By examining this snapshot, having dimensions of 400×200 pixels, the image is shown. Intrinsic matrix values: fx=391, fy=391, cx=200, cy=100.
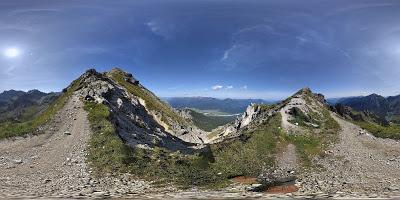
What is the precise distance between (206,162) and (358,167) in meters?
26.7

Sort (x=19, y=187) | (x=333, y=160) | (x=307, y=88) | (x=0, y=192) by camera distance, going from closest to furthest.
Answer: (x=0, y=192), (x=19, y=187), (x=333, y=160), (x=307, y=88)

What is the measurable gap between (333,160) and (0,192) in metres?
57.1

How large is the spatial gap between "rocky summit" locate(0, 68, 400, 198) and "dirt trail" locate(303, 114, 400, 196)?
0.13 m

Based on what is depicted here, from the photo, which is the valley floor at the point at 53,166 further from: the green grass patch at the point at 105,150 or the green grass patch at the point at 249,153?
the green grass patch at the point at 249,153

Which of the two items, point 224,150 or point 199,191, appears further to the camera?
point 224,150

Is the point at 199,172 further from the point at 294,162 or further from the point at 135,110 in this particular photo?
the point at 135,110

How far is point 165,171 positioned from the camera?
60469mm

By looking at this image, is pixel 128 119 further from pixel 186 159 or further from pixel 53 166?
pixel 53 166

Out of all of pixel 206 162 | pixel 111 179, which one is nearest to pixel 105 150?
pixel 111 179

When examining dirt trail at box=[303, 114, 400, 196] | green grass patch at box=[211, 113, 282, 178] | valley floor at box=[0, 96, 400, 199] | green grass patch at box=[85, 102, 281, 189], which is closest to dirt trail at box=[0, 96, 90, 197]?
valley floor at box=[0, 96, 400, 199]

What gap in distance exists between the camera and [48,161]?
6150 centimetres

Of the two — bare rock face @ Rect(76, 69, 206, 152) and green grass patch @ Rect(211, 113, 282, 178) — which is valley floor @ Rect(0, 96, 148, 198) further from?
green grass patch @ Rect(211, 113, 282, 178)

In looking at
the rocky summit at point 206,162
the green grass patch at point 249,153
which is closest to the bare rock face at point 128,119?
the rocky summit at point 206,162

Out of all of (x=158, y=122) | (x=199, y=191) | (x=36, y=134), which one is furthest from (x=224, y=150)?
(x=158, y=122)
